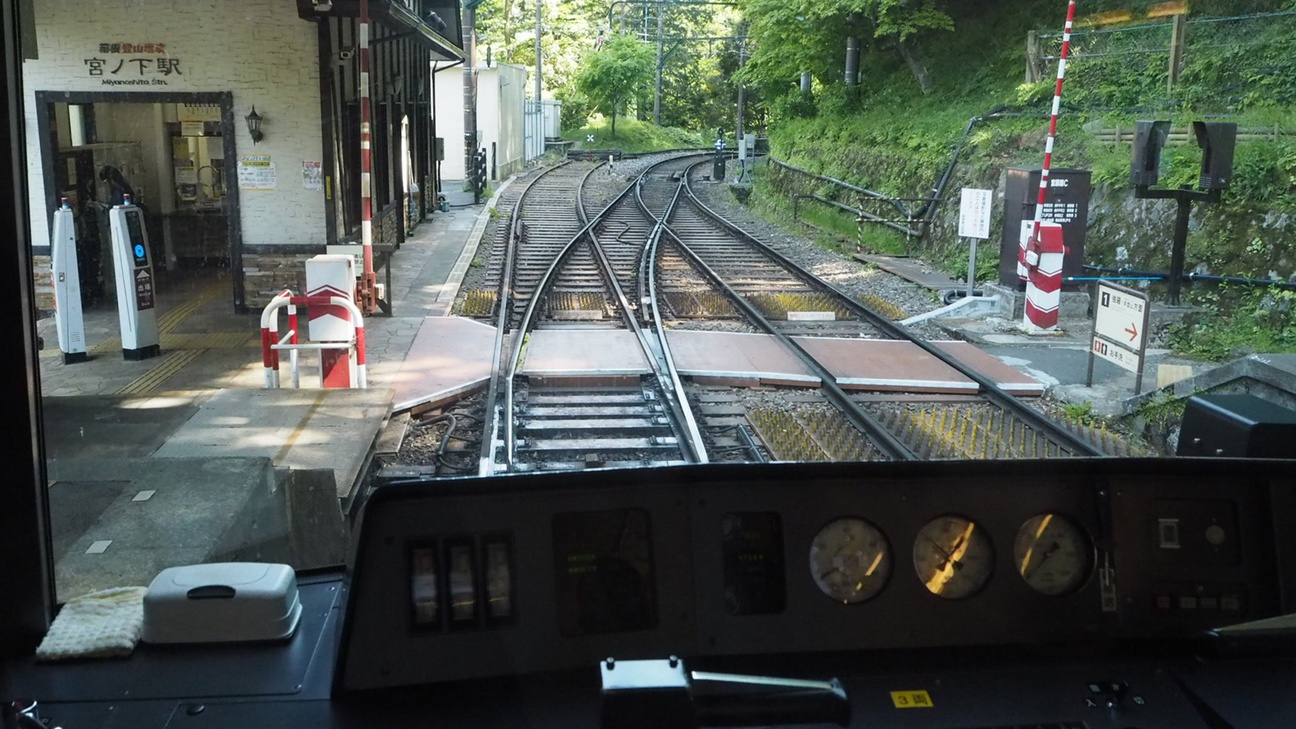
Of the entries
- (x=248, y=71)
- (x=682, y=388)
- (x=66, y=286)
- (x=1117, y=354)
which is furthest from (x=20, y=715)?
(x=248, y=71)

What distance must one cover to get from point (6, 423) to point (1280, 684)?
2.08 m

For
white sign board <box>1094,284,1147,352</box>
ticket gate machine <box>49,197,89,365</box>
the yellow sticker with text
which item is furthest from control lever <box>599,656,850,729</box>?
ticket gate machine <box>49,197,89,365</box>

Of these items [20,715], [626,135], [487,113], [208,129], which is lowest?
[20,715]

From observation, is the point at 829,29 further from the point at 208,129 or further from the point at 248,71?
the point at 248,71

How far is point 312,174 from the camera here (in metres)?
8.73

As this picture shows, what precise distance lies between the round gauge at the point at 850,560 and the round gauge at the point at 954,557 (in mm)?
71

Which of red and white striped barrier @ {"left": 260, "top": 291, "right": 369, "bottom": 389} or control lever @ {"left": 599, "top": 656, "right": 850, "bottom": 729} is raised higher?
control lever @ {"left": 599, "top": 656, "right": 850, "bottom": 729}

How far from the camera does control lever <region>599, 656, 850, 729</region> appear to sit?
126cm

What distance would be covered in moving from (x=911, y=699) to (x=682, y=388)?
11.1ft

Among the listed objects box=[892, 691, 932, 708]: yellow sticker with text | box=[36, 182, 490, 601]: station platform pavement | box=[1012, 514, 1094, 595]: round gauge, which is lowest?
box=[36, 182, 490, 601]: station platform pavement

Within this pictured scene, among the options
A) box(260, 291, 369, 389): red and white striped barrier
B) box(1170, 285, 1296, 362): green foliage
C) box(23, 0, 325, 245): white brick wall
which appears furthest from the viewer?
box(23, 0, 325, 245): white brick wall

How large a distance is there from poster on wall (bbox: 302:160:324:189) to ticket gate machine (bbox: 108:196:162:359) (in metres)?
1.89

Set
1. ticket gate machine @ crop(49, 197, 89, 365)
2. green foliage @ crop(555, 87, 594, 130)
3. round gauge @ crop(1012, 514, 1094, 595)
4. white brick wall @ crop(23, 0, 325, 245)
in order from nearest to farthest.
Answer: round gauge @ crop(1012, 514, 1094, 595)
ticket gate machine @ crop(49, 197, 89, 365)
white brick wall @ crop(23, 0, 325, 245)
green foliage @ crop(555, 87, 594, 130)

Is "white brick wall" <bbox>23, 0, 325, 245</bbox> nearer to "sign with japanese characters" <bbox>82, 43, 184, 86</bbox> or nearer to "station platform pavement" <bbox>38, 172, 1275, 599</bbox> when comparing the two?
"sign with japanese characters" <bbox>82, 43, 184, 86</bbox>
